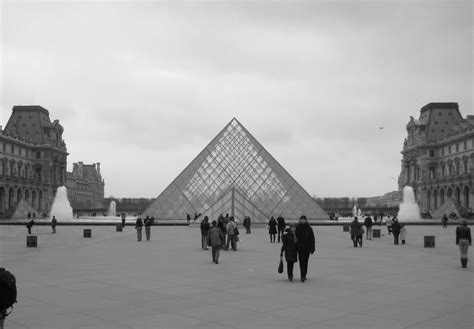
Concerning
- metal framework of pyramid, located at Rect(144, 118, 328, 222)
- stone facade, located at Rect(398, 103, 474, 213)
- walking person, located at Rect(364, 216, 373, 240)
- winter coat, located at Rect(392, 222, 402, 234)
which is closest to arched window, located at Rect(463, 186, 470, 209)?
stone facade, located at Rect(398, 103, 474, 213)

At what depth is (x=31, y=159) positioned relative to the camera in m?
92.5

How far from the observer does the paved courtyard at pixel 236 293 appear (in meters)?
6.31

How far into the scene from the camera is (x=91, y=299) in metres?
7.68

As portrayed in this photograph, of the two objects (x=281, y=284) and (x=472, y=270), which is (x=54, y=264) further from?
(x=472, y=270)

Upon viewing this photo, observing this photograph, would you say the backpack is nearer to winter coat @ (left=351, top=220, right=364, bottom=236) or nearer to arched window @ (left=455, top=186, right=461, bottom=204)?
winter coat @ (left=351, top=220, right=364, bottom=236)

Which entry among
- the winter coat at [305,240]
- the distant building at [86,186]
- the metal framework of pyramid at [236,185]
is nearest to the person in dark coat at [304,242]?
the winter coat at [305,240]

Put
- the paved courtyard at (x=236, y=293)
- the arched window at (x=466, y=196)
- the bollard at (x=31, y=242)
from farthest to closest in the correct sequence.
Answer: the arched window at (x=466, y=196) < the bollard at (x=31, y=242) < the paved courtyard at (x=236, y=293)

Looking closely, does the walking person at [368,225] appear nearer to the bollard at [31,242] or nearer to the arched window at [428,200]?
the bollard at [31,242]

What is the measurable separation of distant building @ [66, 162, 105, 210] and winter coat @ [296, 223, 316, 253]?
13082 centimetres

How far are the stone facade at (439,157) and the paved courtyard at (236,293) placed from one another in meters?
69.9

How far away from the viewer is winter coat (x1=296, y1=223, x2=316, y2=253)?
32.4ft

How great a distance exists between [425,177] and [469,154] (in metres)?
15.2

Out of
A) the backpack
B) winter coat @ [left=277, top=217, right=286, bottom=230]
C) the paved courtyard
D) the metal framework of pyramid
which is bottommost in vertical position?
the paved courtyard

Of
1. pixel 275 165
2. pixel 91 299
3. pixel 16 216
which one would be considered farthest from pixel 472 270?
pixel 16 216
